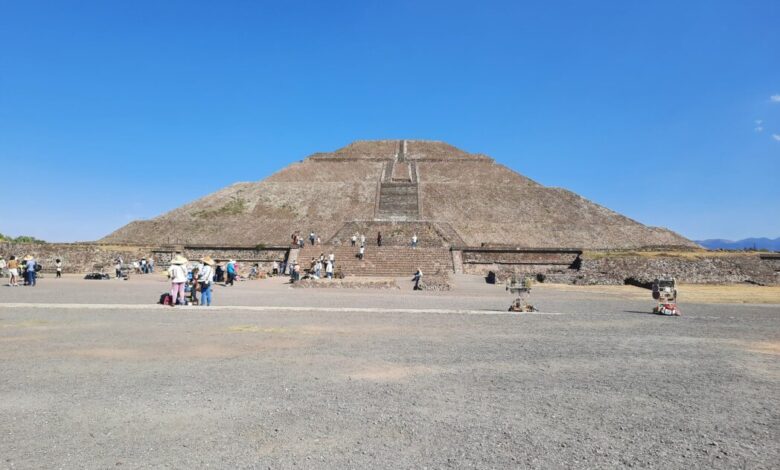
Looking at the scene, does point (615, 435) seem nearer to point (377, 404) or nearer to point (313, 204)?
point (377, 404)

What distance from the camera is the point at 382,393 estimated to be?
5039mm

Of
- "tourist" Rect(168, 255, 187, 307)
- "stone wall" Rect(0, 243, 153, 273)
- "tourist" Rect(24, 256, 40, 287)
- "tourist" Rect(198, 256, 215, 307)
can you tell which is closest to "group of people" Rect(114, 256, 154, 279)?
"stone wall" Rect(0, 243, 153, 273)

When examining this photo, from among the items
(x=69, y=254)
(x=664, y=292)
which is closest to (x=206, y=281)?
(x=664, y=292)

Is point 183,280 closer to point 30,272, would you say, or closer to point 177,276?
point 177,276

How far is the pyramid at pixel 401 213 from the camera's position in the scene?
34438 mm

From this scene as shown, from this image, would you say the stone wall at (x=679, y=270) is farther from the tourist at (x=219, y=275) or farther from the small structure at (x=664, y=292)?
the tourist at (x=219, y=275)

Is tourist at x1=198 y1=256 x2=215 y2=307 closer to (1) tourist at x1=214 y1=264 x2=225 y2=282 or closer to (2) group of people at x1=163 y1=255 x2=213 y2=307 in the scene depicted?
(2) group of people at x1=163 y1=255 x2=213 y2=307

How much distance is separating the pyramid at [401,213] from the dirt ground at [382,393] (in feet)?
76.3

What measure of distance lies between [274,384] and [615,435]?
10.9ft

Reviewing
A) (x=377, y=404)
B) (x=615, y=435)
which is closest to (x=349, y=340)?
(x=377, y=404)

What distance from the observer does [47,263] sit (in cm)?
2730

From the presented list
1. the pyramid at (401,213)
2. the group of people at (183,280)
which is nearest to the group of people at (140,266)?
the pyramid at (401,213)

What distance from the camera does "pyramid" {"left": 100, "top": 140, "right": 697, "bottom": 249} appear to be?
34438mm

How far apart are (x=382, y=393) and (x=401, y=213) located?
112 feet
